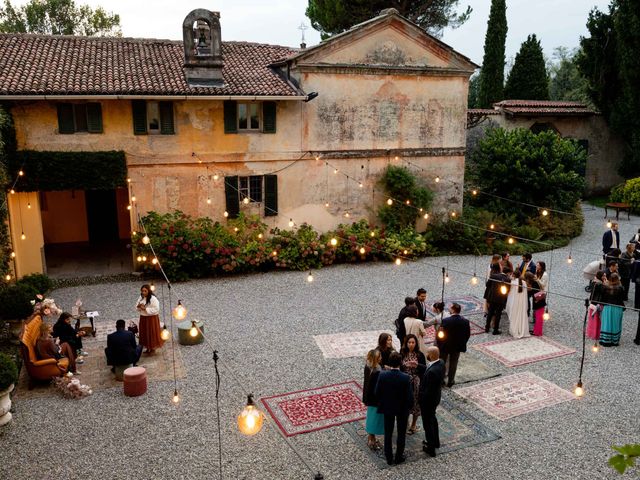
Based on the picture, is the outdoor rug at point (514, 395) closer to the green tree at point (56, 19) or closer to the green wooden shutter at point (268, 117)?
the green wooden shutter at point (268, 117)

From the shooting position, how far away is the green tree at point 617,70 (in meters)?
28.0

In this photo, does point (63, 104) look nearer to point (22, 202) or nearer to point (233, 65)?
point (22, 202)

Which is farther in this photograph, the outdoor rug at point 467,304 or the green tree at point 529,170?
the green tree at point 529,170

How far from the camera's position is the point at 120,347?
10.9 metres

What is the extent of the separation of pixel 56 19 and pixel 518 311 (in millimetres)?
43231

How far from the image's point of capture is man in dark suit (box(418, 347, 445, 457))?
27.3 ft

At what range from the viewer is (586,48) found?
31.2 meters

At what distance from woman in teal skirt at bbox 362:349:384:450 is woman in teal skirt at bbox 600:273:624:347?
22.3ft

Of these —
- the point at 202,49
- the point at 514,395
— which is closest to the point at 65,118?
the point at 202,49

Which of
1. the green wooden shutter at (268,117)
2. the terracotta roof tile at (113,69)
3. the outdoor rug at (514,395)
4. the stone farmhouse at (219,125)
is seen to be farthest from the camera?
the green wooden shutter at (268,117)

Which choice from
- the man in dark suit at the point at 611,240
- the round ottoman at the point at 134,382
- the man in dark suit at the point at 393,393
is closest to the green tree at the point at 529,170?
the man in dark suit at the point at 611,240

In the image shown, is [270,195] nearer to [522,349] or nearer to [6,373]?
[522,349]

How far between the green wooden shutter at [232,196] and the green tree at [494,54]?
74.4 feet

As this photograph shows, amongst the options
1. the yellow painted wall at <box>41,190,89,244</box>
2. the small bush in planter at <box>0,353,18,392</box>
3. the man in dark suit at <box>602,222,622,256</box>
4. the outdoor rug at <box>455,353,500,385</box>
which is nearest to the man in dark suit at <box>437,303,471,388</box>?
the outdoor rug at <box>455,353,500,385</box>
